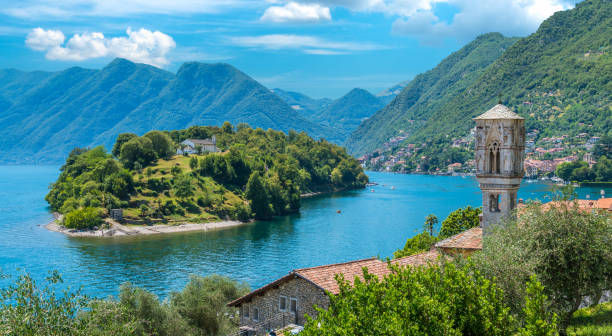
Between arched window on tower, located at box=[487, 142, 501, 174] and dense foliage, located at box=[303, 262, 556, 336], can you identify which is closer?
dense foliage, located at box=[303, 262, 556, 336]

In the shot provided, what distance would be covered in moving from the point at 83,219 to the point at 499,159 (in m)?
89.4

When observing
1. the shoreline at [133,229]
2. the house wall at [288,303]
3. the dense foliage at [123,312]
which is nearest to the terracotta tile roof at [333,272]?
the house wall at [288,303]

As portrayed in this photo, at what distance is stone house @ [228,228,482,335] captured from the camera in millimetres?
28422

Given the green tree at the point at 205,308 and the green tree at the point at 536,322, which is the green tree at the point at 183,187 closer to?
the green tree at the point at 205,308

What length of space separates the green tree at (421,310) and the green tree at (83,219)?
9300 centimetres

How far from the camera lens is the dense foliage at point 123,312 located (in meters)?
22.1

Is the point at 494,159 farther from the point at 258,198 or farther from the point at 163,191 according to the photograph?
the point at 163,191

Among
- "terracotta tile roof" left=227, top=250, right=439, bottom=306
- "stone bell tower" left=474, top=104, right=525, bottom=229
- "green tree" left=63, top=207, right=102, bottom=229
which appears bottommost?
"green tree" left=63, top=207, right=102, bottom=229

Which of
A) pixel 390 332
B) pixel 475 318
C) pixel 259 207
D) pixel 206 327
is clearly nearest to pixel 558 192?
pixel 475 318

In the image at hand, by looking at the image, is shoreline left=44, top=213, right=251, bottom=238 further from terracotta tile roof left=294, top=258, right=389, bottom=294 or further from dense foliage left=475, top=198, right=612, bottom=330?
dense foliage left=475, top=198, right=612, bottom=330

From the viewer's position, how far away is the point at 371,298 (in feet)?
54.3

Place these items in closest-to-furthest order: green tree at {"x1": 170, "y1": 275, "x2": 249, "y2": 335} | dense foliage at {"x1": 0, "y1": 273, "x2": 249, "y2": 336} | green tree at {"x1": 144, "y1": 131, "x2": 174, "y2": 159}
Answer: dense foliage at {"x1": 0, "y1": 273, "x2": 249, "y2": 336} < green tree at {"x1": 170, "y1": 275, "x2": 249, "y2": 335} < green tree at {"x1": 144, "y1": 131, "x2": 174, "y2": 159}

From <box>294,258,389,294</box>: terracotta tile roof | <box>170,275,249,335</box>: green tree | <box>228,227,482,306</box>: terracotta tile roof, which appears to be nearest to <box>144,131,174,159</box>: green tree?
<box>170,275,249,335</box>: green tree

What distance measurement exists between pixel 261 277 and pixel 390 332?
52387 millimetres
